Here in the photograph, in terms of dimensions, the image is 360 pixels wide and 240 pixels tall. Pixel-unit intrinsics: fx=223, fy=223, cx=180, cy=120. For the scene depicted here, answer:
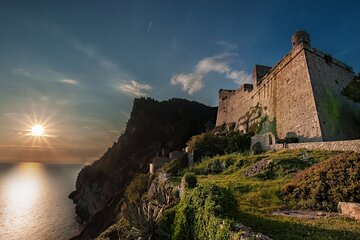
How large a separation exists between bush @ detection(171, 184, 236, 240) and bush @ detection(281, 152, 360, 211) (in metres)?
4.98

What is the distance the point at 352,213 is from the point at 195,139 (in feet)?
77.8

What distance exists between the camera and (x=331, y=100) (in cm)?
2578

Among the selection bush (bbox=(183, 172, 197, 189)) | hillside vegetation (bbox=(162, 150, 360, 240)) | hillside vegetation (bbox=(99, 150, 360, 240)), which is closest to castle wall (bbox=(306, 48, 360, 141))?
hillside vegetation (bbox=(162, 150, 360, 240))

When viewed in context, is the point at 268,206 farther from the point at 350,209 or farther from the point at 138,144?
the point at 138,144

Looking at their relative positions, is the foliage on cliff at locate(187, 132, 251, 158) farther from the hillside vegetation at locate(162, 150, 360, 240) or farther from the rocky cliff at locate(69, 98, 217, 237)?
the rocky cliff at locate(69, 98, 217, 237)

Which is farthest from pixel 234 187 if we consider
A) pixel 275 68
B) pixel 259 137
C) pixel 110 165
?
pixel 110 165

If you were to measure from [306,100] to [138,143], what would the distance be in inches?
2239

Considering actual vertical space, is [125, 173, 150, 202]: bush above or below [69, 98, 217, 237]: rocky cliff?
below

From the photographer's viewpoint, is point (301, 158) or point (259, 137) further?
point (259, 137)

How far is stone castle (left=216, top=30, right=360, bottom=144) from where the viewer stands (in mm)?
23641

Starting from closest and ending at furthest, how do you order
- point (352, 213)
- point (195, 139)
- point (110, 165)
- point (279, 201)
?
point (352, 213)
point (279, 201)
point (195, 139)
point (110, 165)

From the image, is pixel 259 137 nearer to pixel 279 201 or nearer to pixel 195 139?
pixel 195 139

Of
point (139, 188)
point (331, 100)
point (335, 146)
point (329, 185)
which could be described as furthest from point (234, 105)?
point (329, 185)

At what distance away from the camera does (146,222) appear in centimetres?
1017
